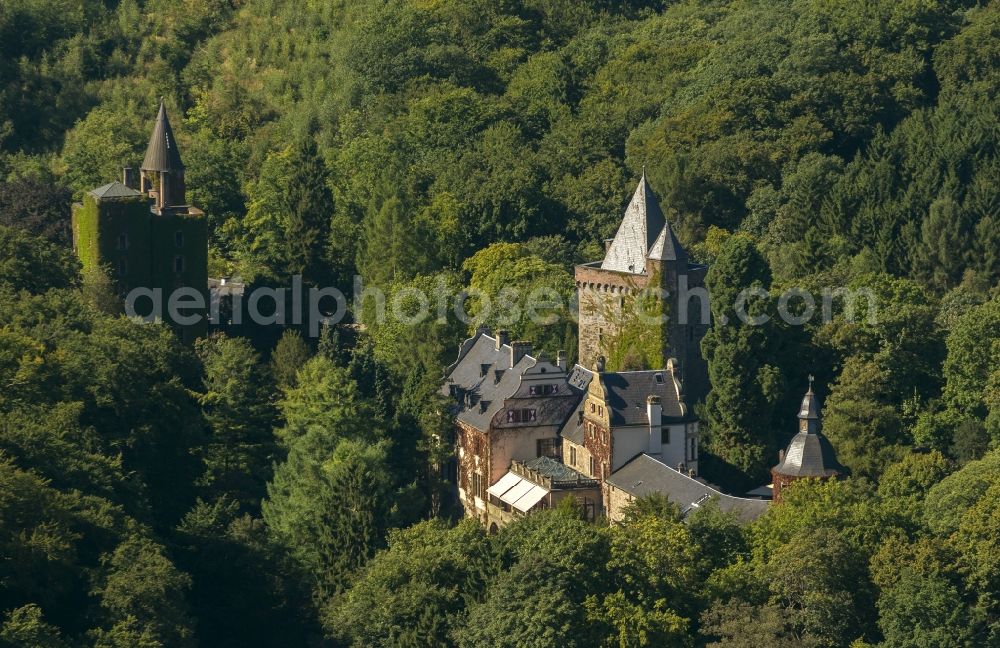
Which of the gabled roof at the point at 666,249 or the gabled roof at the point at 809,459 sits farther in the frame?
the gabled roof at the point at 666,249

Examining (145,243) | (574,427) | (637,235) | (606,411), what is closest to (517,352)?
(574,427)

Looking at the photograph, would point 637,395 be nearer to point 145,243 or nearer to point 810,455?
point 810,455

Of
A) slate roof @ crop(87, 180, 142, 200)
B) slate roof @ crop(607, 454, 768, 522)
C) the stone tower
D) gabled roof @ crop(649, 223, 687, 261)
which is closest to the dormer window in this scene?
slate roof @ crop(607, 454, 768, 522)

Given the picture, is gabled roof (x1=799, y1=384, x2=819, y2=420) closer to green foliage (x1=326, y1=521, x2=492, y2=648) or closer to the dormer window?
green foliage (x1=326, y1=521, x2=492, y2=648)

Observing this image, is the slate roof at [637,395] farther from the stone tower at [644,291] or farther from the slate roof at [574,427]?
the stone tower at [644,291]

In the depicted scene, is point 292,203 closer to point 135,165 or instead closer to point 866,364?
point 135,165

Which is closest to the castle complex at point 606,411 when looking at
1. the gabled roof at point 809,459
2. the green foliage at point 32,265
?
the gabled roof at point 809,459

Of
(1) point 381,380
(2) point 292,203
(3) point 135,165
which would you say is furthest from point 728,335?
(3) point 135,165
